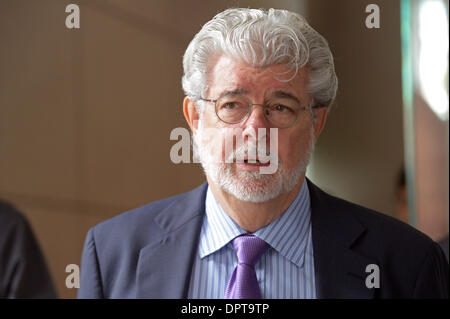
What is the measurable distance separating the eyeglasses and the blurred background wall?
0.64 feet

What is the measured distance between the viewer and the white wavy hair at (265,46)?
1.19m

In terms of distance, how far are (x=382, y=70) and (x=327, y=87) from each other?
30 centimetres

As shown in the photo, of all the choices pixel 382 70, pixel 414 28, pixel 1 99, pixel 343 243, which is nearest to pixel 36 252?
pixel 1 99

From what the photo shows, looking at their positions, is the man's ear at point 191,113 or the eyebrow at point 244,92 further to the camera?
the man's ear at point 191,113

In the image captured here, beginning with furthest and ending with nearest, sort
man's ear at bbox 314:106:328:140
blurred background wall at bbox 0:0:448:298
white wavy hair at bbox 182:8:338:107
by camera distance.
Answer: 1. blurred background wall at bbox 0:0:448:298
2. man's ear at bbox 314:106:328:140
3. white wavy hair at bbox 182:8:338:107

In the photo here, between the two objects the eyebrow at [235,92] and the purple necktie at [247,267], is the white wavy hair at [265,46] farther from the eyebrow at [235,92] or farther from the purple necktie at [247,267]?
the purple necktie at [247,267]

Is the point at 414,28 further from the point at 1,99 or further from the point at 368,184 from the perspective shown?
the point at 1,99

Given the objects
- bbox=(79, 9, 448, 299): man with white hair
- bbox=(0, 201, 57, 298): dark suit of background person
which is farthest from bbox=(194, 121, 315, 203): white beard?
bbox=(0, 201, 57, 298): dark suit of background person

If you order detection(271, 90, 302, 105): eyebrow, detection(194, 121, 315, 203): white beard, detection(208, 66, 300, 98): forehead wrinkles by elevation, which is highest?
detection(208, 66, 300, 98): forehead wrinkles

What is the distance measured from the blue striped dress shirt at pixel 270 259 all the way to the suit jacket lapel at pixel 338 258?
1.0 inches

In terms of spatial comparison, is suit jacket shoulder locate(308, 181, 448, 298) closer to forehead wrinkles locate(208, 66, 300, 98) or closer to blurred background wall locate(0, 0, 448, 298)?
blurred background wall locate(0, 0, 448, 298)

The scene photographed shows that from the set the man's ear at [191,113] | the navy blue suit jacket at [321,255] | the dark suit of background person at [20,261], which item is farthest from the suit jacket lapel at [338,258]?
the dark suit of background person at [20,261]

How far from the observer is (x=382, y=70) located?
1.51 m

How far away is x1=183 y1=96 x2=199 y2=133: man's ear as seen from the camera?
132 cm
